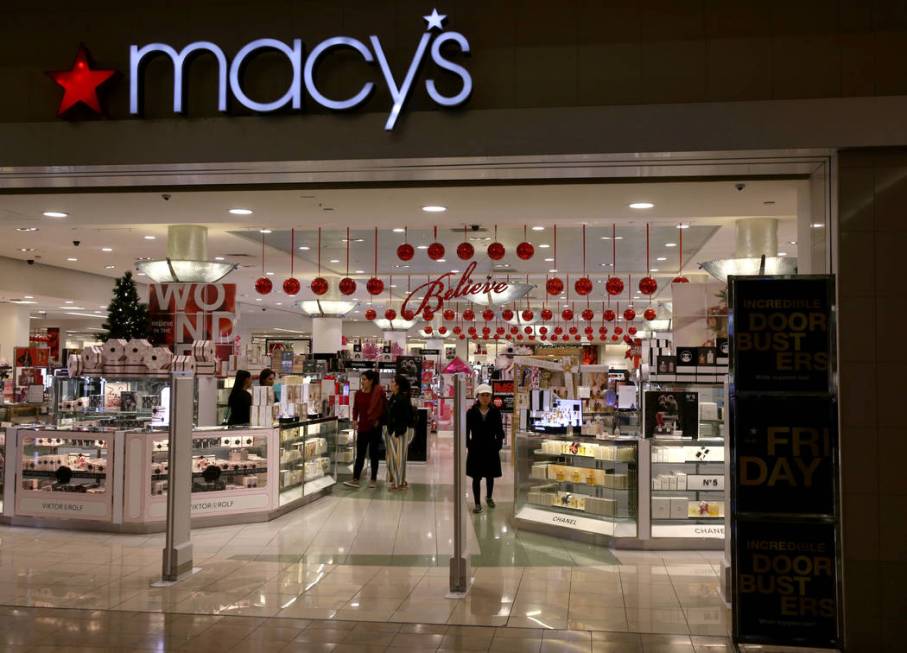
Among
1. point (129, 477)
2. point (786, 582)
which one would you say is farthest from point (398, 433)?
point (786, 582)

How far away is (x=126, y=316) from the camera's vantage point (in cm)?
1056

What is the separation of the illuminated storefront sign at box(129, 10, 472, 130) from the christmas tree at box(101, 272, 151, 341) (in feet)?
17.5

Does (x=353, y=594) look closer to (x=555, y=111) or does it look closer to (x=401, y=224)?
(x=555, y=111)

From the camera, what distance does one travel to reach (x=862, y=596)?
5027 mm

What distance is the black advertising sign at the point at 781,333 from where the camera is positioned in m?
4.83

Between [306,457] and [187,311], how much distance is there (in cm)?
238

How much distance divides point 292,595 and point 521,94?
12.6 feet

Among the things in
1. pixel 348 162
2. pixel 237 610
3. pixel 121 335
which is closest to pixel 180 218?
pixel 121 335

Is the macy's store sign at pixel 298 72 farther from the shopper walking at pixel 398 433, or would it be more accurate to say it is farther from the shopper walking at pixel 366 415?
the shopper walking at pixel 366 415

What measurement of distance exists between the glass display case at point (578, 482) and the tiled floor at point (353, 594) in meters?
0.30

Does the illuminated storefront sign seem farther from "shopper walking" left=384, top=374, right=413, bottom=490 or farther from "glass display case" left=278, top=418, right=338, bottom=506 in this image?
"shopper walking" left=384, top=374, right=413, bottom=490

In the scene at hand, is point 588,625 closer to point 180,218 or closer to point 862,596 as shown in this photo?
point 862,596

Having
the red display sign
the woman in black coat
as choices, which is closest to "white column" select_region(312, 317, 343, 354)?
the red display sign

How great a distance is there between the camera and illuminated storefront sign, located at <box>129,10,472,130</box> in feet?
17.8
